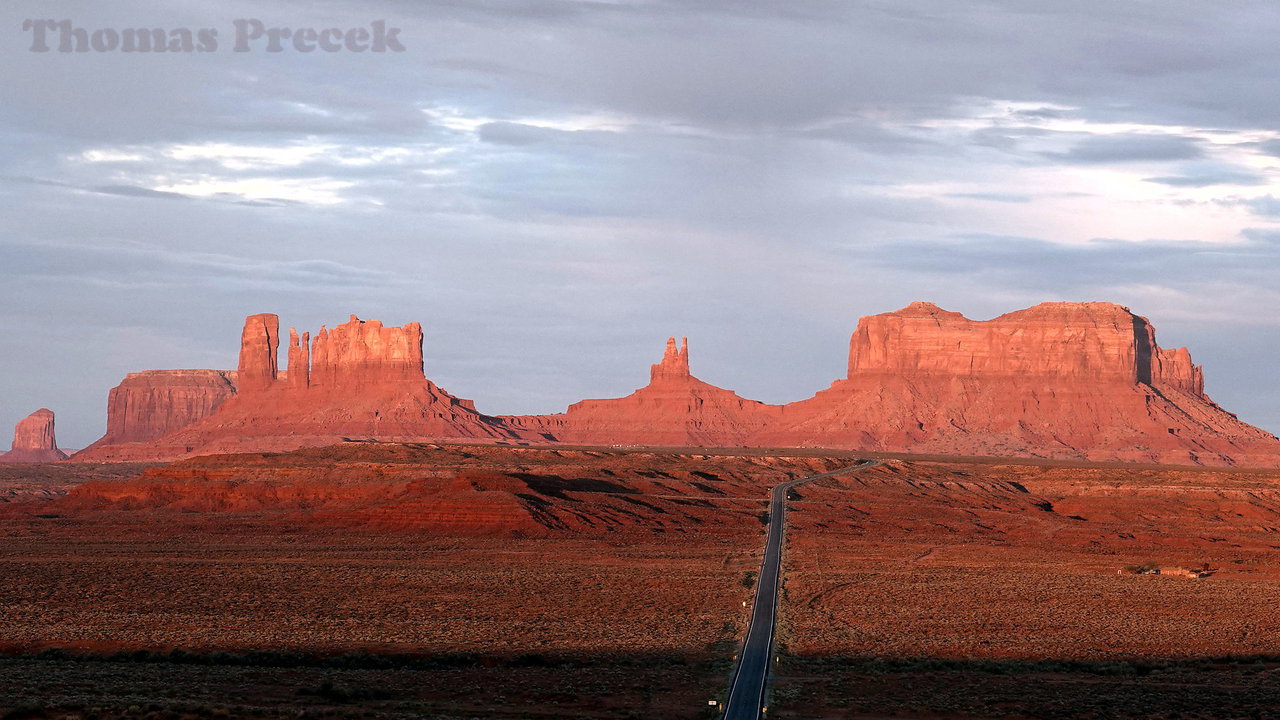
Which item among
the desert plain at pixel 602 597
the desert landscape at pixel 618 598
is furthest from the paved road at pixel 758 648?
the desert plain at pixel 602 597

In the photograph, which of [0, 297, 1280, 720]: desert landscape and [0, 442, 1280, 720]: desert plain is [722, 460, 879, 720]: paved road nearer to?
[0, 297, 1280, 720]: desert landscape

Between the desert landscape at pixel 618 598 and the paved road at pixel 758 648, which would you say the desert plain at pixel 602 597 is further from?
the paved road at pixel 758 648

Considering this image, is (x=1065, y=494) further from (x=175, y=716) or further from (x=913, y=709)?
(x=175, y=716)

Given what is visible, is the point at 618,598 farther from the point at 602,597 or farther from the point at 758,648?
the point at 758,648

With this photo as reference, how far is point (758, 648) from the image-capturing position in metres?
51.8

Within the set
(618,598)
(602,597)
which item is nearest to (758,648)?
(618,598)

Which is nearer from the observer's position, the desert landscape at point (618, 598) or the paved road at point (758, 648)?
the paved road at point (758, 648)

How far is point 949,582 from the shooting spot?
240 feet

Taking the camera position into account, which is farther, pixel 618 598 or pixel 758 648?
pixel 618 598

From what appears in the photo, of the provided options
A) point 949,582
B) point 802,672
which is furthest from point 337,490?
point 802,672

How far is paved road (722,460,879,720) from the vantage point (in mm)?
40188

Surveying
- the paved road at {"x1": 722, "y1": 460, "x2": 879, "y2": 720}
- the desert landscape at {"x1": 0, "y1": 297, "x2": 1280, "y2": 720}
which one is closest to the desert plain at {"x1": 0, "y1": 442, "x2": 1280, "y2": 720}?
the desert landscape at {"x1": 0, "y1": 297, "x2": 1280, "y2": 720}

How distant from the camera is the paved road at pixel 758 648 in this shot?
4019 centimetres

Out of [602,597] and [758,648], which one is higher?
[602,597]
